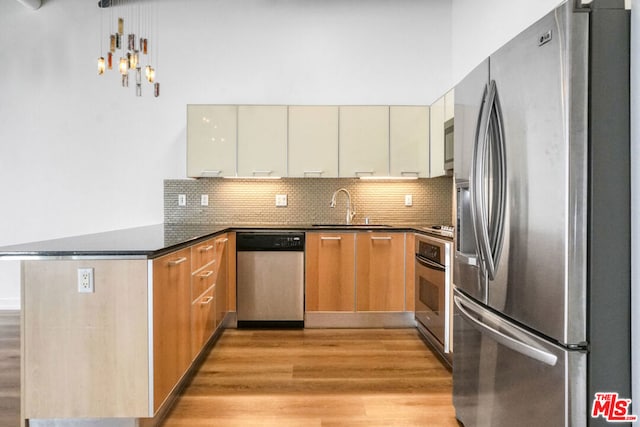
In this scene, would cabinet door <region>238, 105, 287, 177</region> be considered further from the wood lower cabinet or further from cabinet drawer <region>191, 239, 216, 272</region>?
cabinet drawer <region>191, 239, 216, 272</region>

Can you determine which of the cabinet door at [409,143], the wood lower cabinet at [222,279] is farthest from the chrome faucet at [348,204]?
the wood lower cabinet at [222,279]

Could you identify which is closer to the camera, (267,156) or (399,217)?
(267,156)

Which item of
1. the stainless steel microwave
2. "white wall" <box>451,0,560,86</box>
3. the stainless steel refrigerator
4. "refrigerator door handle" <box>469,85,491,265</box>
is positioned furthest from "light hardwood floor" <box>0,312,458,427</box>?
"white wall" <box>451,0,560,86</box>

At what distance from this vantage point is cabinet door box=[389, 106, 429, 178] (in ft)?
13.2

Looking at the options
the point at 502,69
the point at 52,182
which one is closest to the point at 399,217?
the point at 502,69

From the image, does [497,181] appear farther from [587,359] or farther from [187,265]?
[187,265]

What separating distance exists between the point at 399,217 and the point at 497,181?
8.94 feet

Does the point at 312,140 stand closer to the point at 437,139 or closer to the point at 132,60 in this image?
the point at 437,139

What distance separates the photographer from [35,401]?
6.14 ft

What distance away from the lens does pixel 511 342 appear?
1.57 meters

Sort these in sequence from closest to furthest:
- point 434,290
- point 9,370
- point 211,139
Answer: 1. point 9,370
2. point 434,290
3. point 211,139

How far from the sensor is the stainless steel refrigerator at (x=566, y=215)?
51.9 inches

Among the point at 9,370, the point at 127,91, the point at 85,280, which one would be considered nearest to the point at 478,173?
the point at 85,280

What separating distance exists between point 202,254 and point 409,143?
2.22m
